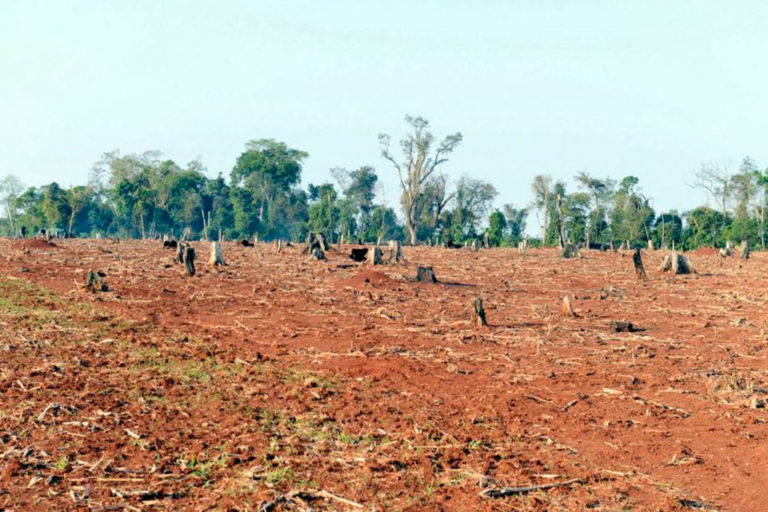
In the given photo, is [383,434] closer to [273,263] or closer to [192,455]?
[192,455]

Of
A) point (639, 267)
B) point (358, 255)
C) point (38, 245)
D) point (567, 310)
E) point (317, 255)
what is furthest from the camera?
point (38, 245)

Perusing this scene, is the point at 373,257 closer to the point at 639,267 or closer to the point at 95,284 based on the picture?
the point at 639,267

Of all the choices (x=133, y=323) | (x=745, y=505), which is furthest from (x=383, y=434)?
(x=133, y=323)

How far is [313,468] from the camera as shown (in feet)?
19.1

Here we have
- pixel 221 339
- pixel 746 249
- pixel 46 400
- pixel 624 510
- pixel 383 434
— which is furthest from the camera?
pixel 746 249

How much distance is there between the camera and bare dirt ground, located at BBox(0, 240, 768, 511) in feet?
17.9

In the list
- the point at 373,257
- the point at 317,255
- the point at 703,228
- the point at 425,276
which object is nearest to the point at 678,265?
the point at 425,276

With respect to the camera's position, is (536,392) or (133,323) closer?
(536,392)

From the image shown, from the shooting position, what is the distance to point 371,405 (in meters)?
7.56

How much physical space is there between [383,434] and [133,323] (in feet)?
21.6

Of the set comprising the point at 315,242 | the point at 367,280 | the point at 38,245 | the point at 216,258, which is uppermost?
the point at 315,242

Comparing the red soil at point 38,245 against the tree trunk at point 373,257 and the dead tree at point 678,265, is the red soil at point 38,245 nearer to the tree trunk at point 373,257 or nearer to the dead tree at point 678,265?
the tree trunk at point 373,257

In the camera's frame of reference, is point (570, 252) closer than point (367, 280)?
No

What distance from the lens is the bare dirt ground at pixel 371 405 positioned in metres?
5.47
